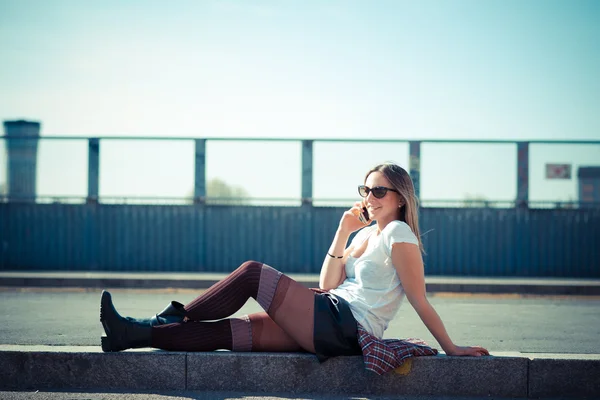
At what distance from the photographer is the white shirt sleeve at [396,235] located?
11.5 feet

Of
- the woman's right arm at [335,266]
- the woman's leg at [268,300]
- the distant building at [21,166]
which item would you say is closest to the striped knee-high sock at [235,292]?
the woman's leg at [268,300]

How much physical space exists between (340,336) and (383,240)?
0.57m

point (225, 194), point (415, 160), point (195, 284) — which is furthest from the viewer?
point (225, 194)

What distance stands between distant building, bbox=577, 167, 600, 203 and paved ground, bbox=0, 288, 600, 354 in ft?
11.2

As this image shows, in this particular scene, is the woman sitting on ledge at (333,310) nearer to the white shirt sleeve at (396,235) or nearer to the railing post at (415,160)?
the white shirt sleeve at (396,235)

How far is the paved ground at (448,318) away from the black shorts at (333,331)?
1.73m

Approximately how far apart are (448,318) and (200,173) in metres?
7.25

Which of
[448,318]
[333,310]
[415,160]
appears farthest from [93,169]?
[333,310]

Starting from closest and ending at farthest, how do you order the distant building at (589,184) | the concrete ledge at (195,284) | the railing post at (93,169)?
1. the concrete ledge at (195,284)
2. the distant building at (589,184)
3. the railing post at (93,169)

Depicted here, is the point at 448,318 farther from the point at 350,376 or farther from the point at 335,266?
the point at 350,376

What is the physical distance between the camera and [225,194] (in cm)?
1300

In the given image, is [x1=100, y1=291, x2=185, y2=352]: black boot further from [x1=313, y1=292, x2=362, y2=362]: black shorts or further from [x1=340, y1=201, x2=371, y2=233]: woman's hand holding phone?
[x1=340, y1=201, x2=371, y2=233]: woman's hand holding phone

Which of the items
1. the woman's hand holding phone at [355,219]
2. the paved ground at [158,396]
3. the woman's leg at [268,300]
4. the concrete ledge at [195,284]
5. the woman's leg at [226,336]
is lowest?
the concrete ledge at [195,284]

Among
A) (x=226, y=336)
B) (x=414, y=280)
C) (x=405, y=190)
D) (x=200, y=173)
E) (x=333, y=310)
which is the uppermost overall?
(x=200, y=173)
